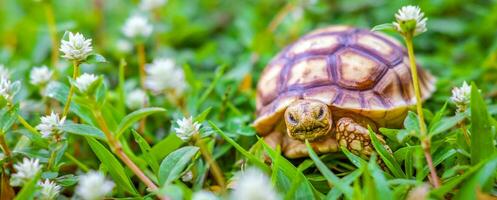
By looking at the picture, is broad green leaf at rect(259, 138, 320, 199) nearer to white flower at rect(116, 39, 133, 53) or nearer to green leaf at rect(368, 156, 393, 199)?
green leaf at rect(368, 156, 393, 199)

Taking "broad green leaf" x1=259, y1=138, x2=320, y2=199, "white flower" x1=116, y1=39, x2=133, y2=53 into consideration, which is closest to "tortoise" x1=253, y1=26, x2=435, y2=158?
"broad green leaf" x1=259, y1=138, x2=320, y2=199

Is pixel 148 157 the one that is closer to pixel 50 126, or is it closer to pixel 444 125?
pixel 50 126

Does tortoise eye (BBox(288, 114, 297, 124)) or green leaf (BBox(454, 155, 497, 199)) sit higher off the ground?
tortoise eye (BBox(288, 114, 297, 124))

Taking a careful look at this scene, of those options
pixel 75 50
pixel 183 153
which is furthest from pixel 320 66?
pixel 75 50

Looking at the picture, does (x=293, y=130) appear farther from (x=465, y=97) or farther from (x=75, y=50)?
(x=75, y=50)

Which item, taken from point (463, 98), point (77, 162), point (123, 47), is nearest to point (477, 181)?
point (463, 98)
